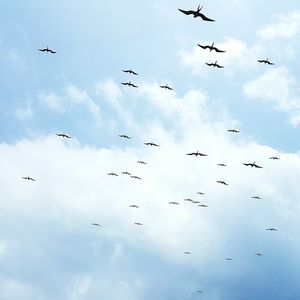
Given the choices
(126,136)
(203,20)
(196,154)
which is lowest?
(203,20)

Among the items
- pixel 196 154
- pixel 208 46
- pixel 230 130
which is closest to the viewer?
pixel 208 46

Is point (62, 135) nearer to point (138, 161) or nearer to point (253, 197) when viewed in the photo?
point (138, 161)

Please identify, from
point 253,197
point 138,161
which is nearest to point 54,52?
point 138,161

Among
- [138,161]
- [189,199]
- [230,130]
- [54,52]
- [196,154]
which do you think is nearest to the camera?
[54,52]

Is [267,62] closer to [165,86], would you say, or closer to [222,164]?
[165,86]

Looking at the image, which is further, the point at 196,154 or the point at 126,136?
the point at 126,136

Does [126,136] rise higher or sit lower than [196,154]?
higher

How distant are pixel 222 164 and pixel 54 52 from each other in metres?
51.9

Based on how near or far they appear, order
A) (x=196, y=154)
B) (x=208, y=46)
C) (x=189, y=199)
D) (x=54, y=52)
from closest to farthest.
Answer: (x=208, y=46) → (x=54, y=52) → (x=196, y=154) → (x=189, y=199)

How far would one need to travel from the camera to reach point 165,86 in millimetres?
115250

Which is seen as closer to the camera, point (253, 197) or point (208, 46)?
point (208, 46)

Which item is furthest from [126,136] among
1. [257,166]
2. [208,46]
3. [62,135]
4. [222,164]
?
[208,46]

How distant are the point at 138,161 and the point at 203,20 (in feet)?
242

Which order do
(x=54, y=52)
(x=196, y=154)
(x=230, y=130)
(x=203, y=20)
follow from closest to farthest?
(x=203, y=20) → (x=54, y=52) → (x=196, y=154) → (x=230, y=130)
